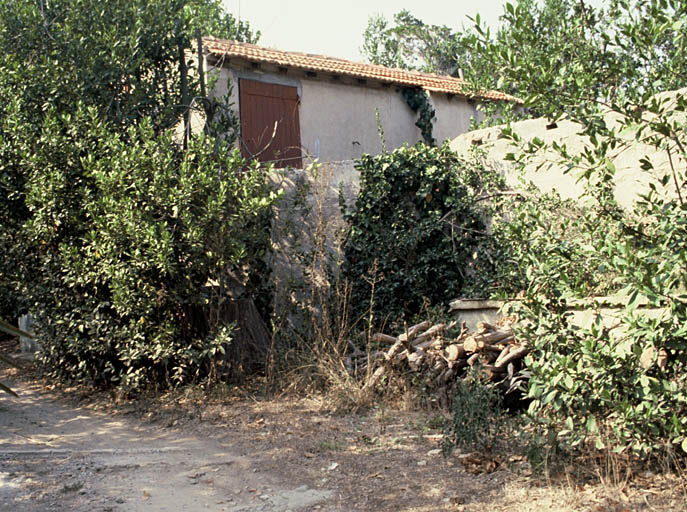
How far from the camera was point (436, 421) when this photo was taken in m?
6.05

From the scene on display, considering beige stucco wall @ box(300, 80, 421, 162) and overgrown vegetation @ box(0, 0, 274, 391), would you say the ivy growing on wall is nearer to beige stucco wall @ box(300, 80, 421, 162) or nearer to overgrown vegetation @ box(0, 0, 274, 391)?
beige stucco wall @ box(300, 80, 421, 162)

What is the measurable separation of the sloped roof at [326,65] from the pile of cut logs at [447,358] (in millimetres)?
5912

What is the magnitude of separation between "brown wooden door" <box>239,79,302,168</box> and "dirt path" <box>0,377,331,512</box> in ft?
23.8

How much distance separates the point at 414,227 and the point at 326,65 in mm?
6379

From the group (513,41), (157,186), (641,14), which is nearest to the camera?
(641,14)

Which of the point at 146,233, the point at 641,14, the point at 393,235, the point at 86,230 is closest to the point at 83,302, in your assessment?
the point at 86,230

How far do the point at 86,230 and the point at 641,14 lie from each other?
588 centimetres

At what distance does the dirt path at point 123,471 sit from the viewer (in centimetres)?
464

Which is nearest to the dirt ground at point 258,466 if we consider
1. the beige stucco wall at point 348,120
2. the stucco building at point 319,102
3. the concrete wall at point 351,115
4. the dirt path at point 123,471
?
the dirt path at point 123,471

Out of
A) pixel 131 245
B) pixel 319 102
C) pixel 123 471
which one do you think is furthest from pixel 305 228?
pixel 319 102

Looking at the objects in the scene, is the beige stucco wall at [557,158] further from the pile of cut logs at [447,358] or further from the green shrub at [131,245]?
the green shrub at [131,245]

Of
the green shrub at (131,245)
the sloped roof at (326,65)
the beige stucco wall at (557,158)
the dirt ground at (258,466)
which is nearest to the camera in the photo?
the dirt ground at (258,466)

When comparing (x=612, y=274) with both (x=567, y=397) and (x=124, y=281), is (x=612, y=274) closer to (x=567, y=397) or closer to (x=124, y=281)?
(x=567, y=397)

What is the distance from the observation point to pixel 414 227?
356 inches
